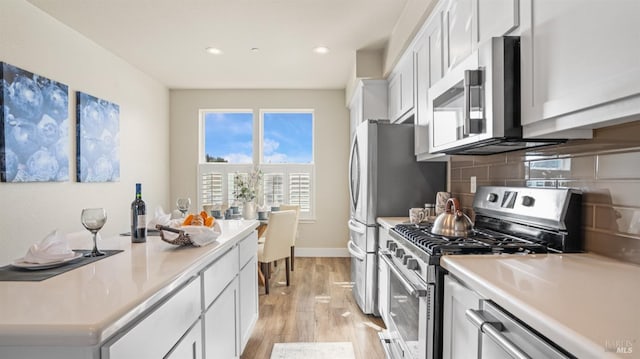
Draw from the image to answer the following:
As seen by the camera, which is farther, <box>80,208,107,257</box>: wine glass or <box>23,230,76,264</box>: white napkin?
<box>80,208,107,257</box>: wine glass

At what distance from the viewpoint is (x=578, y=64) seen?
1021 mm

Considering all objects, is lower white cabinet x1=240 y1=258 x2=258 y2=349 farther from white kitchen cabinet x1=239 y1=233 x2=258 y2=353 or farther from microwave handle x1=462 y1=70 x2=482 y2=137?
microwave handle x1=462 y1=70 x2=482 y2=137

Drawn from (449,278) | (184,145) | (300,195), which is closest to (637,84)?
(449,278)

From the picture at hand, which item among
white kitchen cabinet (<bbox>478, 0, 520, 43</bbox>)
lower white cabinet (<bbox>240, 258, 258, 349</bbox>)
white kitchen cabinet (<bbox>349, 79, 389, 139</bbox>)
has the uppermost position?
white kitchen cabinet (<bbox>349, 79, 389, 139</bbox>)

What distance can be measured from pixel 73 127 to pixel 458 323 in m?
3.84

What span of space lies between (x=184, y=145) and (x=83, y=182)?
83.3 inches

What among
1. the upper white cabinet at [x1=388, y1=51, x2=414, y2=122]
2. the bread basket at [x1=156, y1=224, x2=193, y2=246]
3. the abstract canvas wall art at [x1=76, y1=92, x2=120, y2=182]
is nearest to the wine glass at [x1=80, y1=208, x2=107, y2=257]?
the bread basket at [x1=156, y1=224, x2=193, y2=246]

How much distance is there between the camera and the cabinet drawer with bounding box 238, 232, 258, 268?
2191mm

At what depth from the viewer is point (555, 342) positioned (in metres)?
0.69

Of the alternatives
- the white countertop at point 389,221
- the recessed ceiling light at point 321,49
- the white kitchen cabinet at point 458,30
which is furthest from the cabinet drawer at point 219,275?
the recessed ceiling light at point 321,49

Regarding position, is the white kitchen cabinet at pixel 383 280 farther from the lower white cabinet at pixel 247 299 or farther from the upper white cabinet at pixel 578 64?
the upper white cabinet at pixel 578 64

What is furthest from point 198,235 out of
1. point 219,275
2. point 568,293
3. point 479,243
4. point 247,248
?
point 568,293

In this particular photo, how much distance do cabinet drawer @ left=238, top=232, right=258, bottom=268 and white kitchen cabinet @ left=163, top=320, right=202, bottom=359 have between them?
29.9 inches

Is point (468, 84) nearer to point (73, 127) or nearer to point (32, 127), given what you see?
point (32, 127)
